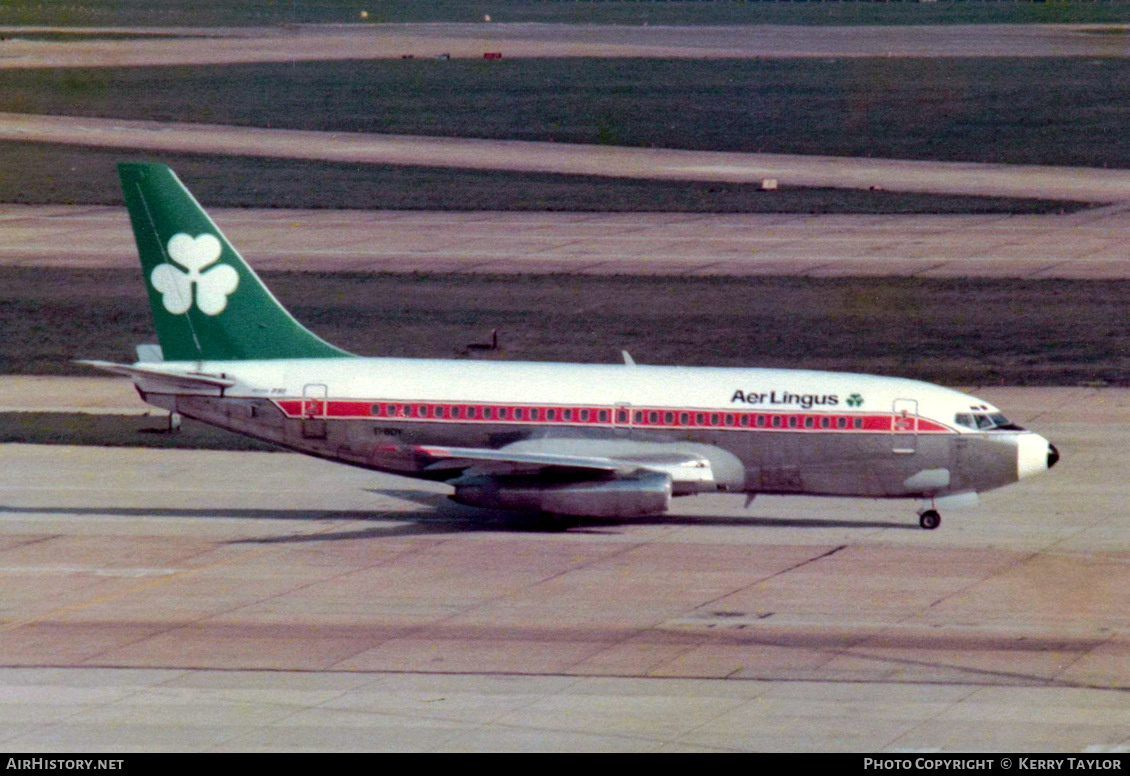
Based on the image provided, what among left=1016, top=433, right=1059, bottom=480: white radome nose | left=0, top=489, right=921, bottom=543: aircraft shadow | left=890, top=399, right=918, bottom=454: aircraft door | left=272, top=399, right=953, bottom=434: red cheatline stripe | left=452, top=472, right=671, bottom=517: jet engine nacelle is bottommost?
left=0, top=489, right=921, bottom=543: aircraft shadow

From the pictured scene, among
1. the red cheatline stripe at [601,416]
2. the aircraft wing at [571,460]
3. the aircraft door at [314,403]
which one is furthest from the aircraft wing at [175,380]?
the aircraft wing at [571,460]

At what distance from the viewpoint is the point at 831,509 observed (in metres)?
48.3

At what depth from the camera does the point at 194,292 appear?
47.8 meters

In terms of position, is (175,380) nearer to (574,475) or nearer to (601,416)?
(574,475)

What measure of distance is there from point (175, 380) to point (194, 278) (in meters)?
3.05

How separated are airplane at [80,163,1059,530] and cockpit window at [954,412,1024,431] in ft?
0.12

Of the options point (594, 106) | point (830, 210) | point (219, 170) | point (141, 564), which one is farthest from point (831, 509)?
point (594, 106)

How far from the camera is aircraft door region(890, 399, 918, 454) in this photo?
148 feet

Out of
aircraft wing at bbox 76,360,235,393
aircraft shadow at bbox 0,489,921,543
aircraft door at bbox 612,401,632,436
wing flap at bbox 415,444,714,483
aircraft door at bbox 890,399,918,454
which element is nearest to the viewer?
wing flap at bbox 415,444,714,483

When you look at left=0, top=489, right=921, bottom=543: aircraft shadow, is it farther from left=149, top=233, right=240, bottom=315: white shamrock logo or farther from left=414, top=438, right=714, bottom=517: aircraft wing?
left=149, top=233, right=240, bottom=315: white shamrock logo

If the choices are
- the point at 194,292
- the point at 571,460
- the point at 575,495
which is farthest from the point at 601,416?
the point at 194,292

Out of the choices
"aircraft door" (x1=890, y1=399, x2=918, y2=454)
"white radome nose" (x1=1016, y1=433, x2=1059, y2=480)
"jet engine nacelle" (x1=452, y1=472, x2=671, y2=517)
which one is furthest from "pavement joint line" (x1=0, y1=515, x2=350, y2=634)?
"white radome nose" (x1=1016, y1=433, x2=1059, y2=480)

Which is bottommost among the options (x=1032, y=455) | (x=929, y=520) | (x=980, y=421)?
(x=929, y=520)
